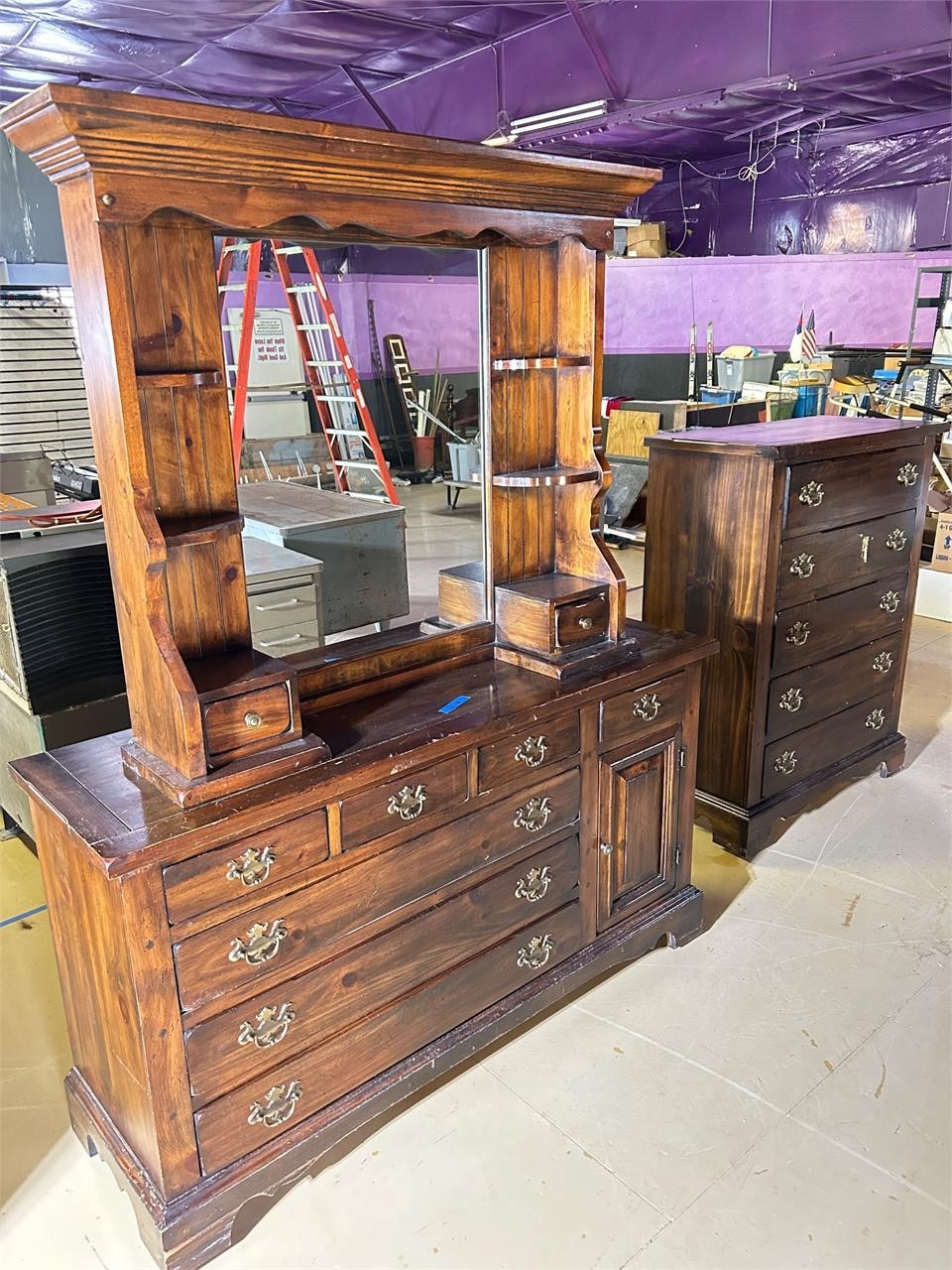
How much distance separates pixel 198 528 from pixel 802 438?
1.94 m

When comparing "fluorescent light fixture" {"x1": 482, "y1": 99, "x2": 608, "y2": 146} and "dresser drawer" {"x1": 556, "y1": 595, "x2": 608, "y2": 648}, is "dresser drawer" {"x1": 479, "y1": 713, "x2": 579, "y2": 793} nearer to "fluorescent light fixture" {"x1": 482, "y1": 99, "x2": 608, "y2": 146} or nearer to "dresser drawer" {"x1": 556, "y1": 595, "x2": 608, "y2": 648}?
"dresser drawer" {"x1": 556, "y1": 595, "x2": 608, "y2": 648}

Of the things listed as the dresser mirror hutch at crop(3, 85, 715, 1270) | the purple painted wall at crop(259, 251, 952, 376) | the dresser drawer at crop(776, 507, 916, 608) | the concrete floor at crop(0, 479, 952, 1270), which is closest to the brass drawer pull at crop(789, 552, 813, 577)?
the dresser drawer at crop(776, 507, 916, 608)

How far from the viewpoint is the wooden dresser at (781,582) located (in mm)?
2781

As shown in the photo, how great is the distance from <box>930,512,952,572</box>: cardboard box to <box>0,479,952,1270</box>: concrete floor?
294 centimetres

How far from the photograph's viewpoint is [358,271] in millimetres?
2291

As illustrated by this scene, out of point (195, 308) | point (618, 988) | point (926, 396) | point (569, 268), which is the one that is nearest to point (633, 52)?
point (926, 396)

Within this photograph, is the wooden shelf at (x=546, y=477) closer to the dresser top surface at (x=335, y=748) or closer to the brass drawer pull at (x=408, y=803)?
the dresser top surface at (x=335, y=748)

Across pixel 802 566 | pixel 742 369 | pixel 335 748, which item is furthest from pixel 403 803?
pixel 742 369

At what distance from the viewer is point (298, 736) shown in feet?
5.83

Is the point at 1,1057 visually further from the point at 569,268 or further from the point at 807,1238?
the point at 569,268

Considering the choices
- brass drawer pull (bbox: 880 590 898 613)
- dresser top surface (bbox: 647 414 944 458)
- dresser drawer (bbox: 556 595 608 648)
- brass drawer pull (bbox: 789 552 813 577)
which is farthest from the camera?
brass drawer pull (bbox: 880 590 898 613)

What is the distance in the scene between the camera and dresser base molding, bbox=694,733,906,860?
9.93 ft

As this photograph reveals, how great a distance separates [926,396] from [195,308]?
17.6 ft

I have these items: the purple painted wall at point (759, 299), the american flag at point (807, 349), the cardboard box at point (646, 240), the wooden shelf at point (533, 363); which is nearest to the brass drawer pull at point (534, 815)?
the wooden shelf at point (533, 363)
